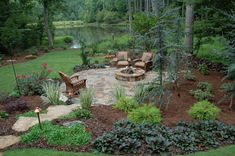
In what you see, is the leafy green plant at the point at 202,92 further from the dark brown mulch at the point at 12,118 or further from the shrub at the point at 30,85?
the shrub at the point at 30,85

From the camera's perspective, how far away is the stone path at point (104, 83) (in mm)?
10609

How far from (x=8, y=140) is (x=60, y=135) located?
1.33m

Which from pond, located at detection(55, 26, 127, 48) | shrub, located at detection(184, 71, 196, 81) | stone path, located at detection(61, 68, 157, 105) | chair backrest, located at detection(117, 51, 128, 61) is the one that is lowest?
pond, located at detection(55, 26, 127, 48)

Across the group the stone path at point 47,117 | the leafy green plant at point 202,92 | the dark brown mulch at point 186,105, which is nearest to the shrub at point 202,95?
the leafy green plant at point 202,92

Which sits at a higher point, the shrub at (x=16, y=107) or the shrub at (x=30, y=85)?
the shrub at (x=30, y=85)

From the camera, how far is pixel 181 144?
6652 millimetres

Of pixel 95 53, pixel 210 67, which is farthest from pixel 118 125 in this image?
pixel 95 53

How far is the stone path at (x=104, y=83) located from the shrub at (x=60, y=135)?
9.25ft

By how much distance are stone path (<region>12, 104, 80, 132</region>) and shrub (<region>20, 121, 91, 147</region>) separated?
0.51m

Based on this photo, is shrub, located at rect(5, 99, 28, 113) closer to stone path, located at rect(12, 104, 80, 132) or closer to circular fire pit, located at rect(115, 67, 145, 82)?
stone path, located at rect(12, 104, 80, 132)

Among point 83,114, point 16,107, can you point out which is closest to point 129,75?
point 83,114

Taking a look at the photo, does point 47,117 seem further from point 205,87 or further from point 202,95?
point 205,87

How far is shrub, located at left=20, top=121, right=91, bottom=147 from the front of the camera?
22.3ft

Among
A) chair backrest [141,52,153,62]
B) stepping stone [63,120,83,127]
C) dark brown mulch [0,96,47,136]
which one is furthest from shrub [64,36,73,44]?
stepping stone [63,120,83,127]
